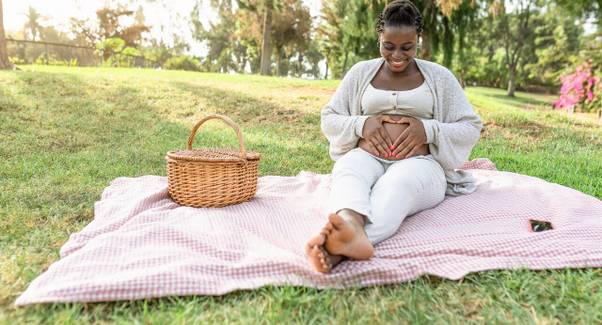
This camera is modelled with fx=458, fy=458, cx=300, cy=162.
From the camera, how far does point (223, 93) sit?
866 cm

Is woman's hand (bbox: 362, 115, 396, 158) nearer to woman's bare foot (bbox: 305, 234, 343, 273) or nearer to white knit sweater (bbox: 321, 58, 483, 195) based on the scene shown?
white knit sweater (bbox: 321, 58, 483, 195)

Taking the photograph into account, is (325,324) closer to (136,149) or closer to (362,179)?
(362,179)

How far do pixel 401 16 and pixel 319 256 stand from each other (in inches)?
59.8

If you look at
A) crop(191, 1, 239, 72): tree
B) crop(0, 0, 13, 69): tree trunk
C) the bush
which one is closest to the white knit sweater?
crop(0, 0, 13, 69): tree trunk

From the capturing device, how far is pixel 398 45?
2656mm

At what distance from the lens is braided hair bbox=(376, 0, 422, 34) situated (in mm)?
2604

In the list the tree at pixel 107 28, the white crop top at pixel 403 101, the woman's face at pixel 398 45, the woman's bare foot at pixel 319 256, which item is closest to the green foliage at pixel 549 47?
the white crop top at pixel 403 101

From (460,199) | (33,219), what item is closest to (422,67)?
(460,199)

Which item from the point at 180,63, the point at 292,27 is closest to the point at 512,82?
the point at 292,27

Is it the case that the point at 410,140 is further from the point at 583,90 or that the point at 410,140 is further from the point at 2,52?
the point at 2,52

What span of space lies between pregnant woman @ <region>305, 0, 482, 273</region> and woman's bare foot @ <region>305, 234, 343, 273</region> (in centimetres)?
21

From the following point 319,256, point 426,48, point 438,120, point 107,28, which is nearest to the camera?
point 319,256

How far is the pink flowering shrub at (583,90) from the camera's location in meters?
9.41

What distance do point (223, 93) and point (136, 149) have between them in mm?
3890
